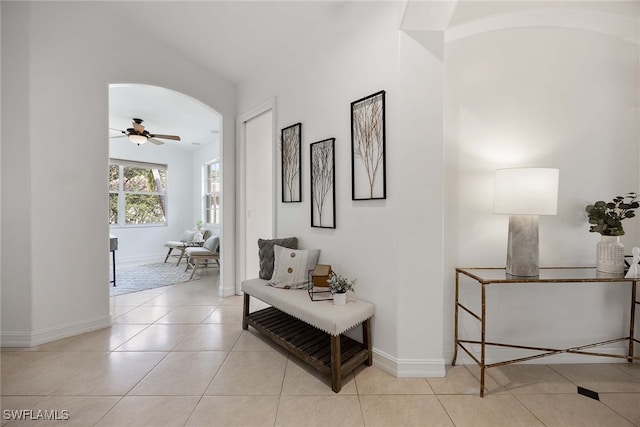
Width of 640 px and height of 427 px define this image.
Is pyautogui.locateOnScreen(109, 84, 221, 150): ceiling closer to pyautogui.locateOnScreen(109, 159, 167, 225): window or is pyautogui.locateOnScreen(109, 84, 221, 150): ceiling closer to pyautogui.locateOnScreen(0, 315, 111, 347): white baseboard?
pyautogui.locateOnScreen(109, 159, 167, 225): window

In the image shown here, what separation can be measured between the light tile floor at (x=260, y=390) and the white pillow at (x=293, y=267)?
541 mm

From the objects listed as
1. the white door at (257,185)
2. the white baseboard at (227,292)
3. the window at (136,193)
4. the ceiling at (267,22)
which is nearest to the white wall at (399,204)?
the ceiling at (267,22)

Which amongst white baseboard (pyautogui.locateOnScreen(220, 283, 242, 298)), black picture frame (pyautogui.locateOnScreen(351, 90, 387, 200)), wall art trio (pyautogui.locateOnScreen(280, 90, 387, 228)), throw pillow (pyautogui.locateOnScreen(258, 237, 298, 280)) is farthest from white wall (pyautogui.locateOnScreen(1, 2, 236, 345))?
black picture frame (pyautogui.locateOnScreen(351, 90, 387, 200))

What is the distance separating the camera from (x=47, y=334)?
2312 mm

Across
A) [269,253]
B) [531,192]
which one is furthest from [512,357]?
[269,253]

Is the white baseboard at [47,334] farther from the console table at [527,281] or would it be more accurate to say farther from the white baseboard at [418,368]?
the console table at [527,281]

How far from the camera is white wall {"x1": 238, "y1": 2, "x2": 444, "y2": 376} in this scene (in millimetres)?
1815

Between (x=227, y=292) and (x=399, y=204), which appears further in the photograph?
(x=227, y=292)

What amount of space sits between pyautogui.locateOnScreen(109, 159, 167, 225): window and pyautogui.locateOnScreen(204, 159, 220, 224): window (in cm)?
99

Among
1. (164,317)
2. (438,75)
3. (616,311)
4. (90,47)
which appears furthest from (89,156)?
(616,311)

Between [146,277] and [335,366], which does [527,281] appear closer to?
[335,366]

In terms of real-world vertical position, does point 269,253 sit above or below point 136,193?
below

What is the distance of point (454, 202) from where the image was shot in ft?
6.54

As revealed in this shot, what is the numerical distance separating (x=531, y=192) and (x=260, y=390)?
211 centimetres
